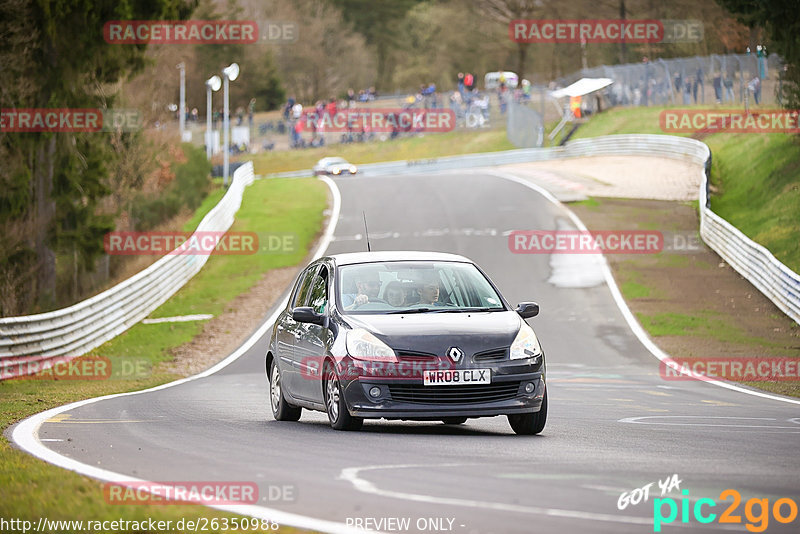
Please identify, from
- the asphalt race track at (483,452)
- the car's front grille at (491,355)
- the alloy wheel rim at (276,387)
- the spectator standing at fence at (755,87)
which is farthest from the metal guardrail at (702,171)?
the car's front grille at (491,355)

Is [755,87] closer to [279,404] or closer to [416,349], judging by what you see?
[279,404]

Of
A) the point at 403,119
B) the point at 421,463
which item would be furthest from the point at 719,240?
the point at 403,119

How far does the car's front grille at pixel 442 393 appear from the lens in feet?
34.0

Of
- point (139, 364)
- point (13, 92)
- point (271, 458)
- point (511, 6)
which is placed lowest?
point (139, 364)

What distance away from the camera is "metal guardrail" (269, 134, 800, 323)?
2742 cm

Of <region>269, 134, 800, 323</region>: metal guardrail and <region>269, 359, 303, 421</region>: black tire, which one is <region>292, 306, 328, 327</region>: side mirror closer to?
<region>269, 359, 303, 421</region>: black tire

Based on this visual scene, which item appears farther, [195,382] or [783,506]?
[195,382]

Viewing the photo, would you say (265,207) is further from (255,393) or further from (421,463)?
(421,463)

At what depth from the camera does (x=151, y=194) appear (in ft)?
195

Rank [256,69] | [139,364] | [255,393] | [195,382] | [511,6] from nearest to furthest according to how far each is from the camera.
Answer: [255,393] < [195,382] < [139,364] < [511,6] < [256,69]

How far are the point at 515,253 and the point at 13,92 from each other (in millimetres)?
14551

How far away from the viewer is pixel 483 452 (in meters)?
9.18

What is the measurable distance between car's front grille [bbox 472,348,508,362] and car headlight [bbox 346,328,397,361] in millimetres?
691

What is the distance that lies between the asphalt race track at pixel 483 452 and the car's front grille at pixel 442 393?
323mm
